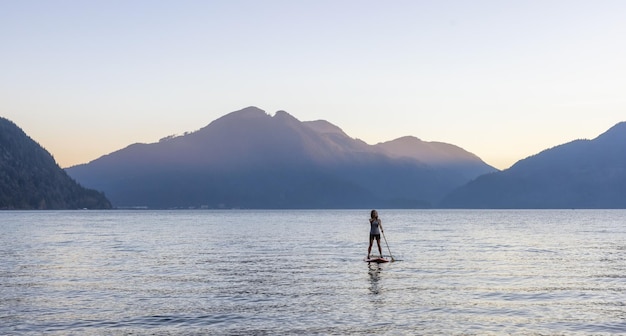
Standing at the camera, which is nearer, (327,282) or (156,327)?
(156,327)

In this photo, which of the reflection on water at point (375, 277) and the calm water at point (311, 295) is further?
the reflection on water at point (375, 277)

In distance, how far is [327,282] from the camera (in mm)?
31766

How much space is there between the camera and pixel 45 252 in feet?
175

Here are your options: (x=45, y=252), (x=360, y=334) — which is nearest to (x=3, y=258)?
(x=45, y=252)

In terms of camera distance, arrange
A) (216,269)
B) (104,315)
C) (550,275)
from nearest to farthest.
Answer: (104,315), (550,275), (216,269)

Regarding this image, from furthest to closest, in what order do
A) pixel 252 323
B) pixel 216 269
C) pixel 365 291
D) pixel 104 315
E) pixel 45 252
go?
pixel 45 252 < pixel 216 269 < pixel 365 291 < pixel 104 315 < pixel 252 323

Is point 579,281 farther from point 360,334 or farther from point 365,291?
point 360,334

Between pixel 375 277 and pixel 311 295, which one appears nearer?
pixel 311 295

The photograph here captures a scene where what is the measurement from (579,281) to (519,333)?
14.7 meters

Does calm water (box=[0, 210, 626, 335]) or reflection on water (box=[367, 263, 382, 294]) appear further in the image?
reflection on water (box=[367, 263, 382, 294])

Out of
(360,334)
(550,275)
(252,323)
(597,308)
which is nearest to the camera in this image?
(360,334)

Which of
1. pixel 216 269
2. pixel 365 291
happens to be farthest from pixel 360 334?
pixel 216 269

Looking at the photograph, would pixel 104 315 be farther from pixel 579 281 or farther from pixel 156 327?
pixel 579 281

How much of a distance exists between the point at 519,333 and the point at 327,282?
13069mm
